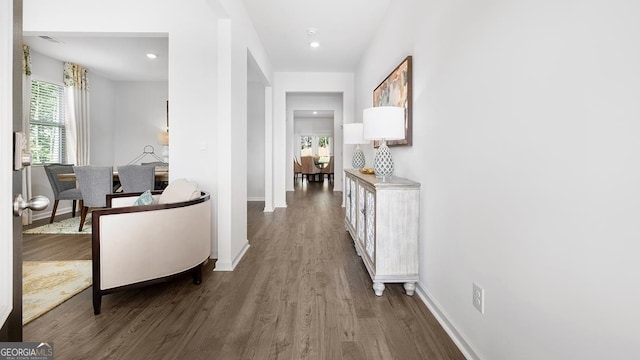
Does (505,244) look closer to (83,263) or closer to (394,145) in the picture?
(394,145)

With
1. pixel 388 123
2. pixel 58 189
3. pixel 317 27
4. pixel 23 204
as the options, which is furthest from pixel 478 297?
pixel 58 189

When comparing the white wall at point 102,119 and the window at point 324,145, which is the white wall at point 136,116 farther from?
the window at point 324,145

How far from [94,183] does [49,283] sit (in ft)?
6.00

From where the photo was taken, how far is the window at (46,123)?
477 centimetres

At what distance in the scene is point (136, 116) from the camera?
20.9 feet

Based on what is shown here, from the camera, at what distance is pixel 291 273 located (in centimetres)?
256

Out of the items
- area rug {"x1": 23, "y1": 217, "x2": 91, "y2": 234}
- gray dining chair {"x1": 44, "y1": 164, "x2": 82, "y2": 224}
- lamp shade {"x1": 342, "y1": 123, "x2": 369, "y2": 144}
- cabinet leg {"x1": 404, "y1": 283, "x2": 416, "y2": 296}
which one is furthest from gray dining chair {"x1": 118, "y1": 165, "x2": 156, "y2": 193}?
cabinet leg {"x1": 404, "y1": 283, "x2": 416, "y2": 296}

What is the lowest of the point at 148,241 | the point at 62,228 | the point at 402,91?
the point at 62,228

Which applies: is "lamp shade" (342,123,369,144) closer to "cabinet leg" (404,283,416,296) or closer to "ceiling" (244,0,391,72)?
"ceiling" (244,0,391,72)

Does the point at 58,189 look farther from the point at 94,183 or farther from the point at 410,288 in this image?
the point at 410,288

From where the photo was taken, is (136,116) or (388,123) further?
(136,116)

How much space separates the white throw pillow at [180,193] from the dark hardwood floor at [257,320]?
2.20ft

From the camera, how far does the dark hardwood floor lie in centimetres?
153

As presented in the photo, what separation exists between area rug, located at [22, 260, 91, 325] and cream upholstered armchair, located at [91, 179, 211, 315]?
0.41m
